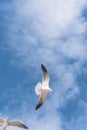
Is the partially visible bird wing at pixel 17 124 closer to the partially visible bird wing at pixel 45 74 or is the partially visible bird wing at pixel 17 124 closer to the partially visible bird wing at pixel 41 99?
the partially visible bird wing at pixel 41 99

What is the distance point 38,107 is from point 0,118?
17.2ft

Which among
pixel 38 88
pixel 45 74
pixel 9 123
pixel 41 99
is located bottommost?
pixel 9 123

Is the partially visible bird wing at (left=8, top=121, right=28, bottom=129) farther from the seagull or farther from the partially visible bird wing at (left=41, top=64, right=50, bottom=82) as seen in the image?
the partially visible bird wing at (left=41, top=64, right=50, bottom=82)

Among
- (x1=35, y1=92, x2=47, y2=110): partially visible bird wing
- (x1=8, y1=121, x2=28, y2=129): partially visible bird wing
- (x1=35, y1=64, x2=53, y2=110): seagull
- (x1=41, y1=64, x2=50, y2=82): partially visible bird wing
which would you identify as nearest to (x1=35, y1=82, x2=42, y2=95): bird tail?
(x1=35, y1=64, x2=53, y2=110): seagull

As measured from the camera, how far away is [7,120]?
10944 centimetres

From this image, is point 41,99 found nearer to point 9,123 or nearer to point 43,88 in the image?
point 43,88

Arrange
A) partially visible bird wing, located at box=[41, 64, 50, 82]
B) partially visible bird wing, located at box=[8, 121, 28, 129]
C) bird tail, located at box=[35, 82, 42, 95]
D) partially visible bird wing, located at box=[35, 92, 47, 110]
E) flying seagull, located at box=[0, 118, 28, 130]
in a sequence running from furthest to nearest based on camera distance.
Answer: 1. flying seagull, located at box=[0, 118, 28, 130]
2. partially visible bird wing, located at box=[8, 121, 28, 129]
3. partially visible bird wing, located at box=[41, 64, 50, 82]
4. partially visible bird wing, located at box=[35, 92, 47, 110]
5. bird tail, located at box=[35, 82, 42, 95]

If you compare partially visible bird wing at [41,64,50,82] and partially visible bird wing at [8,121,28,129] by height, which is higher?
partially visible bird wing at [41,64,50,82]

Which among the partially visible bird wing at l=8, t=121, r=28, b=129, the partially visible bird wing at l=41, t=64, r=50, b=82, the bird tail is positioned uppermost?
the partially visible bird wing at l=41, t=64, r=50, b=82

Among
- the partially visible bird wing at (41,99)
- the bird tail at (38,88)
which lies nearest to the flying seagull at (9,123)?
the partially visible bird wing at (41,99)

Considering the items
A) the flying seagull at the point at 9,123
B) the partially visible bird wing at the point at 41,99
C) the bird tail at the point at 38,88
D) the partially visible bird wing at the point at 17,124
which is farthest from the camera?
the flying seagull at the point at 9,123

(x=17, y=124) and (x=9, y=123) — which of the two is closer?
(x=17, y=124)

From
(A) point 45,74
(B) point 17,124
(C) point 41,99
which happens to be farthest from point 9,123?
(A) point 45,74

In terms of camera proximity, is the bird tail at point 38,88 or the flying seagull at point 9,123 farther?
the flying seagull at point 9,123
